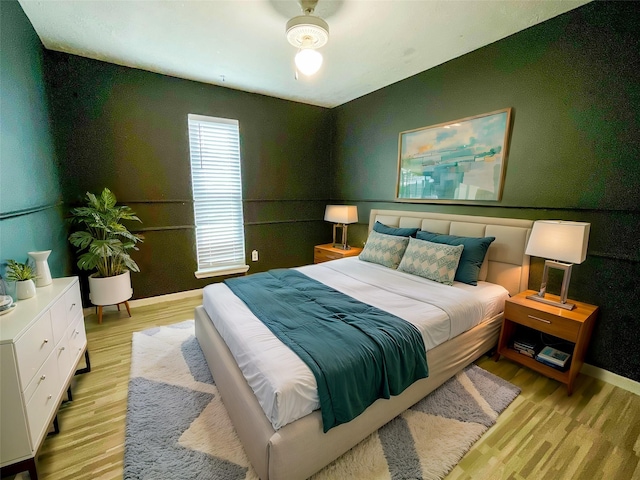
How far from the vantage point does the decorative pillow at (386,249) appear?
2.93 metres

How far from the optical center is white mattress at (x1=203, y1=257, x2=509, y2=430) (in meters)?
1.28

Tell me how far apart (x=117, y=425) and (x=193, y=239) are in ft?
7.50

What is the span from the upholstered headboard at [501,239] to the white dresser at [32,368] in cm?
317

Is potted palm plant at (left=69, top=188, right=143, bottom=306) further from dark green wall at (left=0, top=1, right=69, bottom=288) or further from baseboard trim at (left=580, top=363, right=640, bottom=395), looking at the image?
baseboard trim at (left=580, top=363, right=640, bottom=395)

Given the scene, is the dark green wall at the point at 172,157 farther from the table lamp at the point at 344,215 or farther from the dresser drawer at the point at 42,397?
the dresser drawer at the point at 42,397

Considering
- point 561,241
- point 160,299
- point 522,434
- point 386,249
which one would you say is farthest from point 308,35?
point 160,299

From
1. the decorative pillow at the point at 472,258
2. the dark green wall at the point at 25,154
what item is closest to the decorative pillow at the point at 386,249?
the decorative pillow at the point at 472,258

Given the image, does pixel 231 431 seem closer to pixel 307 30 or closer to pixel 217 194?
pixel 307 30

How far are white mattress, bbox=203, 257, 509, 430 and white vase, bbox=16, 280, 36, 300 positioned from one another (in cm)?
104

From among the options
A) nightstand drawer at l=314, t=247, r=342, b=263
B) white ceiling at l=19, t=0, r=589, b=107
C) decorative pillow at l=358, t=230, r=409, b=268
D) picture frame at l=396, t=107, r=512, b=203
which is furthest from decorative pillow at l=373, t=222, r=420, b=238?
white ceiling at l=19, t=0, r=589, b=107

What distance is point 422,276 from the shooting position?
8.62 ft

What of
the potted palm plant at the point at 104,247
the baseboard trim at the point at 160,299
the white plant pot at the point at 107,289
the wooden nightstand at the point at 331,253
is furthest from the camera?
the wooden nightstand at the point at 331,253

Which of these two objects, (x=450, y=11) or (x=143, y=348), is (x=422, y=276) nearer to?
(x=450, y=11)

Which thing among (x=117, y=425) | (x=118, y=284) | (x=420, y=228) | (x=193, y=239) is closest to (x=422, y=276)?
(x=420, y=228)
